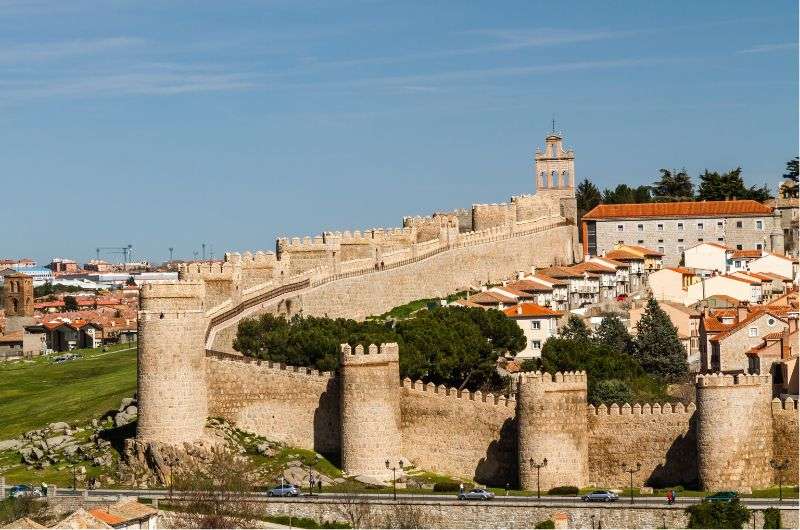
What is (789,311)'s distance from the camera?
275 ft

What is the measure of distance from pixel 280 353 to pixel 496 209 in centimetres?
3230

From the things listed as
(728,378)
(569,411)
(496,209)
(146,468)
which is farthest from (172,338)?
(496,209)

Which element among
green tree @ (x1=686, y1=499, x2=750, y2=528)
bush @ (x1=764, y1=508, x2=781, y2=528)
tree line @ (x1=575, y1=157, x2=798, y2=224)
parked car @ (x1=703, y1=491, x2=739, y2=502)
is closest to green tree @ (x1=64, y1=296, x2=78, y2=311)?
tree line @ (x1=575, y1=157, x2=798, y2=224)

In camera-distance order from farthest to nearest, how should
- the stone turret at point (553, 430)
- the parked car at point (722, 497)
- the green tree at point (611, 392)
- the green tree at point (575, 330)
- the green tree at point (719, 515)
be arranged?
the green tree at point (575, 330) < the green tree at point (611, 392) < the stone turret at point (553, 430) < the parked car at point (722, 497) < the green tree at point (719, 515)

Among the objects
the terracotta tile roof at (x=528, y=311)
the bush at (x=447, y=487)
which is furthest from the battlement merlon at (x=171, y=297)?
the terracotta tile roof at (x=528, y=311)

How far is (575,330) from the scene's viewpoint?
3317 inches

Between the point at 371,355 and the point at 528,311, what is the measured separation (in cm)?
2432

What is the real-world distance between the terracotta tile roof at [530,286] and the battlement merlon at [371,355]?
1125 inches

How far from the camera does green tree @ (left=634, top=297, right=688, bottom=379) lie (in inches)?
3194

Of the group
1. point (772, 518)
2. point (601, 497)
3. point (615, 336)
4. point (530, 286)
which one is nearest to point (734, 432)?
point (601, 497)

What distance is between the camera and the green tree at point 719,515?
55.4 metres

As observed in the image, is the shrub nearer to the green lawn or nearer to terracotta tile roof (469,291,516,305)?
the green lawn

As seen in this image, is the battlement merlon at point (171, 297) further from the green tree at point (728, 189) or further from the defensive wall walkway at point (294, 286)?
the green tree at point (728, 189)

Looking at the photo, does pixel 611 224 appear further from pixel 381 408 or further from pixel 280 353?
pixel 381 408
